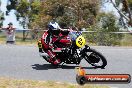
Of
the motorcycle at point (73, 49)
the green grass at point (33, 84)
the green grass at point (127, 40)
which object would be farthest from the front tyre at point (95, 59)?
the green grass at point (127, 40)

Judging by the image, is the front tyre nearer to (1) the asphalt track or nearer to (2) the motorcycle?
(2) the motorcycle

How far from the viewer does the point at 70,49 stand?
1352 centimetres

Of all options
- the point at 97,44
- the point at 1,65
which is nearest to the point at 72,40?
the point at 1,65

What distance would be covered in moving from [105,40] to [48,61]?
11.3 m

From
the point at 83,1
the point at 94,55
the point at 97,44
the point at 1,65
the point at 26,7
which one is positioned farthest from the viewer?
the point at 26,7

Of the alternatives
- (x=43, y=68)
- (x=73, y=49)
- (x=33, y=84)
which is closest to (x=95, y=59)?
(x=73, y=49)

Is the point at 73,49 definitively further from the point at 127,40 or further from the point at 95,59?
the point at 127,40

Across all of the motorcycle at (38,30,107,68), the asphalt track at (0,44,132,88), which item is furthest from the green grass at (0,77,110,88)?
the motorcycle at (38,30,107,68)

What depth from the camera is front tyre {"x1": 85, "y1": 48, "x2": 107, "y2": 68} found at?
13312mm

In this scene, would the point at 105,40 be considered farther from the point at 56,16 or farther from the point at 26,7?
the point at 26,7

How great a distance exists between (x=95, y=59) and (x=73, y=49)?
73 centimetres

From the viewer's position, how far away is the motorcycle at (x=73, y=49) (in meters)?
13.3

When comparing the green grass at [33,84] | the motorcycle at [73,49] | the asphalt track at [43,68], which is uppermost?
the motorcycle at [73,49]

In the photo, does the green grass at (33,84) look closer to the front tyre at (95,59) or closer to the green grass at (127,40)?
the front tyre at (95,59)
